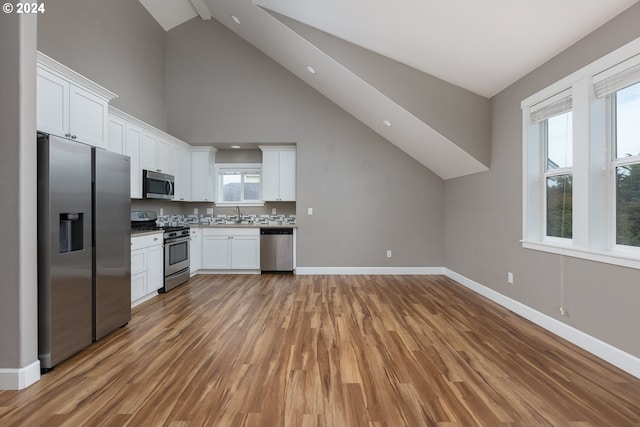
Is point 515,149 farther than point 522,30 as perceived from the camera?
Yes

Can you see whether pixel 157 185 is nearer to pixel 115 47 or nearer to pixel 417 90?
pixel 115 47

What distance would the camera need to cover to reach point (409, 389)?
203 cm

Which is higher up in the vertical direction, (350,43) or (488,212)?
(350,43)

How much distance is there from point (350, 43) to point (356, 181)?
7.72 feet

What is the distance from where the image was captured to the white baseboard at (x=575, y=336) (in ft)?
7.39

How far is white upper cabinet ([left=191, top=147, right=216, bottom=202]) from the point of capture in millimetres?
5926

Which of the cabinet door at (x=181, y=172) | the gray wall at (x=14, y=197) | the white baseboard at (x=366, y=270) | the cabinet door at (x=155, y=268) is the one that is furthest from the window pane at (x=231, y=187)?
the gray wall at (x=14, y=197)

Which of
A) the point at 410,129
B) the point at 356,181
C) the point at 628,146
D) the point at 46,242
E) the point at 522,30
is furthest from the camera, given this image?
the point at 356,181

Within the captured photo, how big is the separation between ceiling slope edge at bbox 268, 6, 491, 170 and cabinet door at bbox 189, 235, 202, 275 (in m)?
3.72

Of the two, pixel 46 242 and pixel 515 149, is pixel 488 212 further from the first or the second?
pixel 46 242

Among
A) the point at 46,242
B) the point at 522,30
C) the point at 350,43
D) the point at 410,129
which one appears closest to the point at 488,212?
the point at 410,129

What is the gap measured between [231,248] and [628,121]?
535cm

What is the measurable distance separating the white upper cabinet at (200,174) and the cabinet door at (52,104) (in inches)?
124

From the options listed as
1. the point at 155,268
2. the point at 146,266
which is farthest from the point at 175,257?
the point at 146,266
